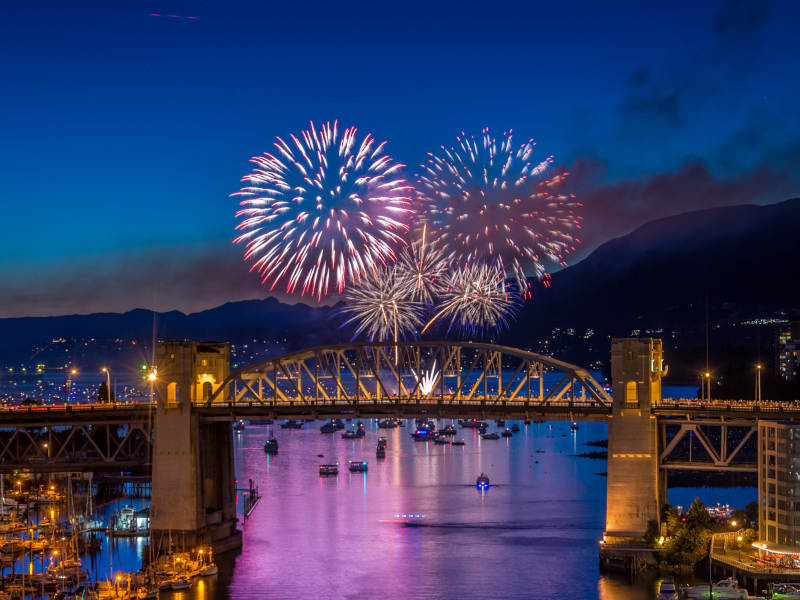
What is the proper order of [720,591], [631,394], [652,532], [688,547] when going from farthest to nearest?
1. [631,394]
2. [652,532]
3. [688,547]
4. [720,591]

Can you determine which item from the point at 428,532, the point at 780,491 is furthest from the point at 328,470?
the point at 780,491

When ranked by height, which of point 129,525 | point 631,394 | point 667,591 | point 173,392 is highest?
point 173,392

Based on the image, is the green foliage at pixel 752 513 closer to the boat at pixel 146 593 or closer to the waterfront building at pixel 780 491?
the waterfront building at pixel 780 491

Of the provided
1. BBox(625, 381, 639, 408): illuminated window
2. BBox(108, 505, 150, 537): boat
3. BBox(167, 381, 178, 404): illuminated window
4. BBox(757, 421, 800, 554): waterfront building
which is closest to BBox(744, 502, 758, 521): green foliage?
BBox(757, 421, 800, 554): waterfront building

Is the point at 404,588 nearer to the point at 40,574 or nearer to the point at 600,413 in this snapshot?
the point at 600,413

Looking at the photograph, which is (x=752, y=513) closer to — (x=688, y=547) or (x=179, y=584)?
(x=688, y=547)

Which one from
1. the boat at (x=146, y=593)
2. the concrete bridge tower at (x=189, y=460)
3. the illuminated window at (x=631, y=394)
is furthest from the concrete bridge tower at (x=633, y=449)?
the boat at (x=146, y=593)

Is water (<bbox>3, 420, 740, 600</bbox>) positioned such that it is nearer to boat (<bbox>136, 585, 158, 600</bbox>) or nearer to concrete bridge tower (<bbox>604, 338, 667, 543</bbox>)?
boat (<bbox>136, 585, 158, 600</bbox>)

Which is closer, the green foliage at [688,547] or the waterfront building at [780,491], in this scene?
the waterfront building at [780,491]
